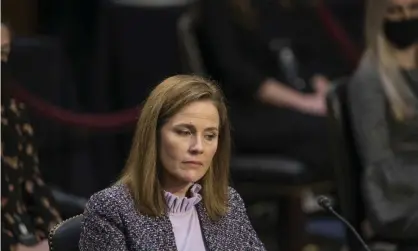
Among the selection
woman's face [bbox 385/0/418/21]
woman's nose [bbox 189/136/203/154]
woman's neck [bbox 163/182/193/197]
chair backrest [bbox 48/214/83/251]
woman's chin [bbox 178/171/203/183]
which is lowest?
chair backrest [bbox 48/214/83/251]

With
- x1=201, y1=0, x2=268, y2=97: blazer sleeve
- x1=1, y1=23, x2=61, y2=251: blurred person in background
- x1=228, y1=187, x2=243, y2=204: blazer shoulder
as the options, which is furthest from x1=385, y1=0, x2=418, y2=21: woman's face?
x1=228, y1=187, x2=243, y2=204: blazer shoulder

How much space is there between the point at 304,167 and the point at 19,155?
126 cm

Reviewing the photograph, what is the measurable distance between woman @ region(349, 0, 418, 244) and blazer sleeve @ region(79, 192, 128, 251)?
1.52 meters

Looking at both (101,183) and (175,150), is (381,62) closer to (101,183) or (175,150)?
(101,183)

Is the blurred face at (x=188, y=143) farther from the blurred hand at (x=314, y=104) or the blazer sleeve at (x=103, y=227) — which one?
the blurred hand at (x=314, y=104)

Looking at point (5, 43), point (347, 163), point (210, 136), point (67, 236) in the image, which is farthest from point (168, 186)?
point (5, 43)

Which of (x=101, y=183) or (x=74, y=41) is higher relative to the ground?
(x=74, y=41)

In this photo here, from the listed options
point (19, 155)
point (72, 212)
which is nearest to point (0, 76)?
point (19, 155)

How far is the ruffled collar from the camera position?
1913 mm

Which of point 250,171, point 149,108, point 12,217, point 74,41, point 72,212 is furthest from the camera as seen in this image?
point 250,171

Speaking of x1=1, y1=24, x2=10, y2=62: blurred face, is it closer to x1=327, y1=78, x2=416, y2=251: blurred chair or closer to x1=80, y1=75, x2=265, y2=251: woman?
x1=327, y1=78, x2=416, y2=251: blurred chair

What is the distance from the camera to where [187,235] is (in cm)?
194

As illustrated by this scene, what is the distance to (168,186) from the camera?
193cm

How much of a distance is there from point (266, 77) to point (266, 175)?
14.8 inches
